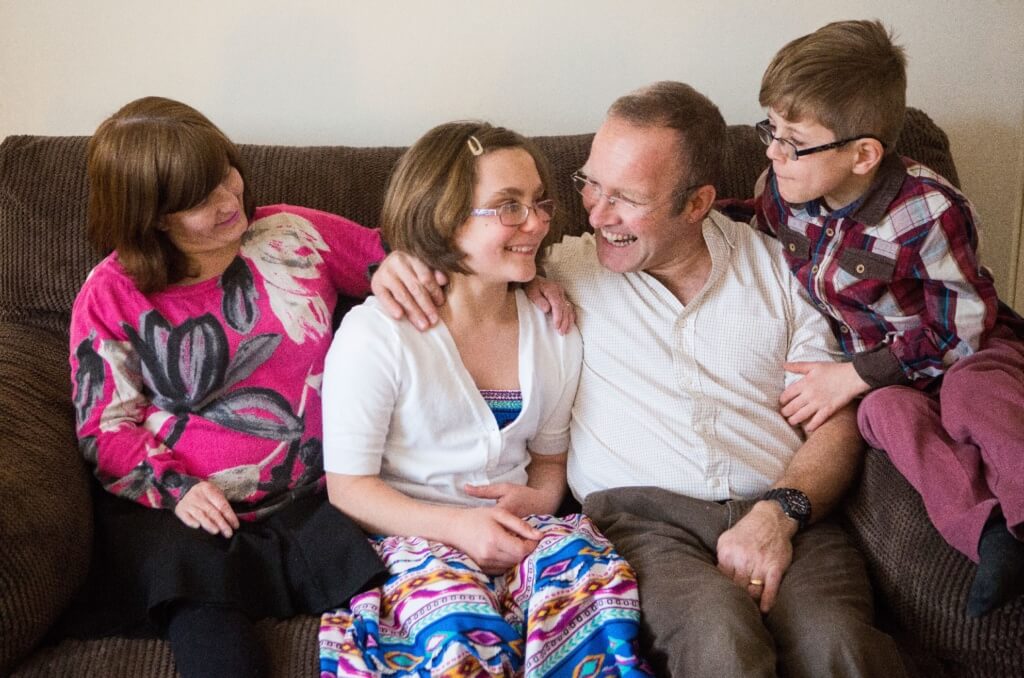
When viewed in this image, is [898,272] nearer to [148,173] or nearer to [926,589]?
[926,589]

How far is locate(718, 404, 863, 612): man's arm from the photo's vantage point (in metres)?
1.65

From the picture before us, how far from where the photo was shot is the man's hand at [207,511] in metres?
1.70

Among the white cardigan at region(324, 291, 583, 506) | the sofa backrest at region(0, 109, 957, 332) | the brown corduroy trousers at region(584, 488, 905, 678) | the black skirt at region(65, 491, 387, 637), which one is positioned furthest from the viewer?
the sofa backrest at region(0, 109, 957, 332)

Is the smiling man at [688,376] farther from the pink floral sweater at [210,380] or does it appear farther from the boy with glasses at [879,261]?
the pink floral sweater at [210,380]

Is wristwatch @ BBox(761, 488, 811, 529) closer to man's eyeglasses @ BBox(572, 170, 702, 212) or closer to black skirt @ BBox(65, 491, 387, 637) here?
man's eyeglasses @ BBox(572, 170, 702, 212)

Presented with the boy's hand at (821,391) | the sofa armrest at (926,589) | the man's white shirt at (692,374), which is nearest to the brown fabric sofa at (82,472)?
the sofa armrest at (926,589)

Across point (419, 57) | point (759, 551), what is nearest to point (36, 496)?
point (759, 551)

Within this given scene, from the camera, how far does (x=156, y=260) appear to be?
5.72ft

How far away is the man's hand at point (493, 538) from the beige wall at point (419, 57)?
3.65 feet

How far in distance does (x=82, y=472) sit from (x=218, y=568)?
1.15ft

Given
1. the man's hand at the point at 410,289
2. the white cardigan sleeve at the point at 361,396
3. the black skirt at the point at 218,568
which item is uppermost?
the man's hand at the point at 410,289

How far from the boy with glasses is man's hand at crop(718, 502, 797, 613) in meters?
0.22

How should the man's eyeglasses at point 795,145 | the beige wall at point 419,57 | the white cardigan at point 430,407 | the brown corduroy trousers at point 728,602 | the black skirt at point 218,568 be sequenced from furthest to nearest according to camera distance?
the beige wall at point 419,57 → the man's eyeglasses at point 795,145 → the white cardigan at point 430,407 → the black skirt at point 218,568 → the brown corduroy trousers at point 728,602

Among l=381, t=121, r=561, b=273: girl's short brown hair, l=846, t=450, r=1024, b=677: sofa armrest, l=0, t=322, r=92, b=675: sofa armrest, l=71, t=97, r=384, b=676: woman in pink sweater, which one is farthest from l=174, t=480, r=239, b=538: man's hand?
l=846, t=450, r=1024, b=677: sofa armrest
